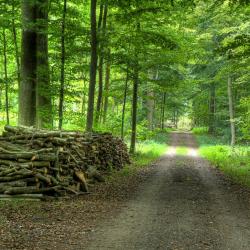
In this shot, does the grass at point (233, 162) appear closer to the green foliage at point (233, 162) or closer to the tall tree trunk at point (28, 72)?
the green foliage at point (233, 162)

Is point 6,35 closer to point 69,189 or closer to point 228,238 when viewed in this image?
point 69,189

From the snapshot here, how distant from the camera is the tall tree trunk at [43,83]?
16.8 m

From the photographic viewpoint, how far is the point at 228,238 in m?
7.40

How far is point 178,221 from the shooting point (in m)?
8.62

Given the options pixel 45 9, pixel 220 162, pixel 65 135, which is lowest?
pixel 220 162

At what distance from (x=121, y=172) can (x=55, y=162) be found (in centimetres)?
603

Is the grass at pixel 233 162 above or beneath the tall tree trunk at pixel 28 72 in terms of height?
beneath

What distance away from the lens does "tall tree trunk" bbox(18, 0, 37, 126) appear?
682 inches

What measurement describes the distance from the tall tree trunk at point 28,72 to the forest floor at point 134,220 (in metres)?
6.26

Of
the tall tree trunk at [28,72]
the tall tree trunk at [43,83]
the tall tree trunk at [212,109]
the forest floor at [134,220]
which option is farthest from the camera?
the tall tree trunk at [212,109]

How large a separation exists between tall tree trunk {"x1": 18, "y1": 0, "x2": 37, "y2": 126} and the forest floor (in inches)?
247

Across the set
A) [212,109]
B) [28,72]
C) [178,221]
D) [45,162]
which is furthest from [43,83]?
[212,109]

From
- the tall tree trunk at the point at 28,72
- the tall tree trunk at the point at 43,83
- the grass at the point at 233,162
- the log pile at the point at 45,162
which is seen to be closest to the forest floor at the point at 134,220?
the log pile at the point at 45,162

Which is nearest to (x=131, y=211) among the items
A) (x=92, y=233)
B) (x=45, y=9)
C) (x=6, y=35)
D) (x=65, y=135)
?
(x=92, y=233)
